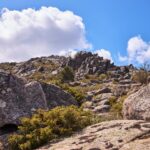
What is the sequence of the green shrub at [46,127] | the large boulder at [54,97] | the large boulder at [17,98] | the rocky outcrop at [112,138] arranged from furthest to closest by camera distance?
the large boulder at [54,97] < the large boulder at [17,98] < the green shrub at [46,127] < the rocky outcrop at [112,138]

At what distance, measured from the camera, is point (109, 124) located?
15.6m

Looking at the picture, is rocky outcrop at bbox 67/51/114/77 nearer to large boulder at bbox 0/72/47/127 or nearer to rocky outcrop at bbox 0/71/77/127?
rocky outcrop at bbox 0/71/77/127

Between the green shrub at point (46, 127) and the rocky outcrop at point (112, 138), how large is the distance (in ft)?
2.08

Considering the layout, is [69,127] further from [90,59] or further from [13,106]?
[90,59]

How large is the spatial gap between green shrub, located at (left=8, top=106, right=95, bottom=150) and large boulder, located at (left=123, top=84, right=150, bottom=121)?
1.58 metres

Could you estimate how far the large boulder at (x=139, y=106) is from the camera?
15.9 metres

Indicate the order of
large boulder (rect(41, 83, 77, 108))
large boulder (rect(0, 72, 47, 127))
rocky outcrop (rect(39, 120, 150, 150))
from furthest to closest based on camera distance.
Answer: large boulder (rect(41, 83, 77, 108)), large boulder (rect(0, 72, 47, 127)), rocky outcrop (rect(39, 120, 150, 150))

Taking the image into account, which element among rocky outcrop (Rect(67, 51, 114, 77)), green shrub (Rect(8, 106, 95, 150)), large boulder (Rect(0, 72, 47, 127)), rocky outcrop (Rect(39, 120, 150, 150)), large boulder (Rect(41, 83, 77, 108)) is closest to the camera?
rocky outcrop (Rect(39, 120, 150, 150))

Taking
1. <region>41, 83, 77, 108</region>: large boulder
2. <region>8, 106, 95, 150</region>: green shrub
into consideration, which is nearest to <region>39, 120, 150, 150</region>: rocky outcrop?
<region>8, 106, 95, 150</region>: green shrub

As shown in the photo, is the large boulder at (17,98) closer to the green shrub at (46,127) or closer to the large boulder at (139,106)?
the green shrub at (46,127)

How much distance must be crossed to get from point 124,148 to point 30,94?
7.11 m

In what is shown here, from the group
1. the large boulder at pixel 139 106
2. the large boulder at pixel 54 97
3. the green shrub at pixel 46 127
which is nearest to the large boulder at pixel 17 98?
the large boulder at pixel 54 97

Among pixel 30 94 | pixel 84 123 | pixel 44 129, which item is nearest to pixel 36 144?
pixel 44 129

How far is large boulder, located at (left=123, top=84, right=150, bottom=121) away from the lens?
1585cm
